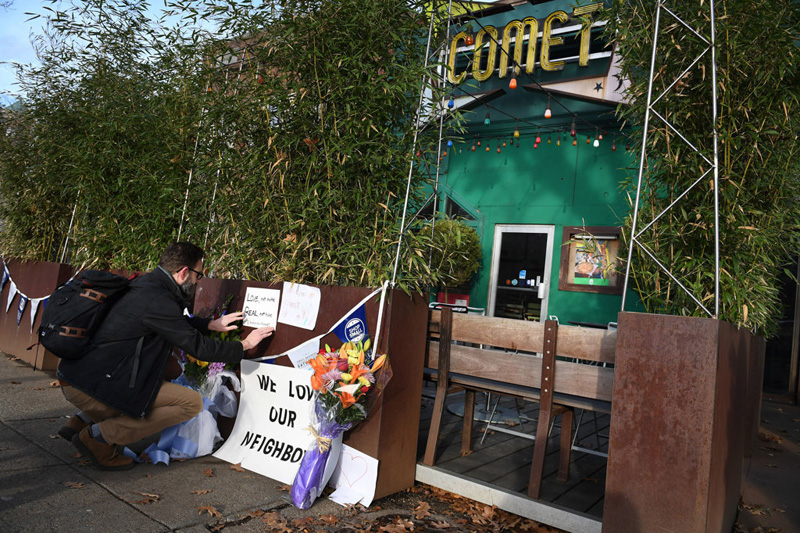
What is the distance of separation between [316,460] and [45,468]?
1.61 m

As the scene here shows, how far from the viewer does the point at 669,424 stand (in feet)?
8.78

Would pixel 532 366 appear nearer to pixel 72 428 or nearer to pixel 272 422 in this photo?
pixel 272 422

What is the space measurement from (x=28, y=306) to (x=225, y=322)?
14.5ft

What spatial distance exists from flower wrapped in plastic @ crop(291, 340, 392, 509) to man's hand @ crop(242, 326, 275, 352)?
2.06ft

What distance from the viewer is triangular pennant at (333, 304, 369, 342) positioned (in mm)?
→ 3439

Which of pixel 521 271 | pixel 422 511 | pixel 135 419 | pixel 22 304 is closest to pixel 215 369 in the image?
pixel 135 419

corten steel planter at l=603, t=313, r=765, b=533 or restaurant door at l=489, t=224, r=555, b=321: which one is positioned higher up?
restaurant door at l=489, t=224, r=555, b=321

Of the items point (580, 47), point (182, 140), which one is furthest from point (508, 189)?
point (182, 140)

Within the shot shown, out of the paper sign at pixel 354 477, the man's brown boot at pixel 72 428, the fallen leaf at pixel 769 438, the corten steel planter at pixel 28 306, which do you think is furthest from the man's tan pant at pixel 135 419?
the fallen leaf at pixel 769 438

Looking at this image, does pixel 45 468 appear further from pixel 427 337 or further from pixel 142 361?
pixel 427 337

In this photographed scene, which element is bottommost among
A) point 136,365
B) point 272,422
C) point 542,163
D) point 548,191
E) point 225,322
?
point 272,422

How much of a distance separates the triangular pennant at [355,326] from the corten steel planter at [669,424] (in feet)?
4.56

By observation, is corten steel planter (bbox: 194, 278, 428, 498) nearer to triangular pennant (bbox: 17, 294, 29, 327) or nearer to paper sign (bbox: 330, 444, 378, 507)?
paper sign (bbox: 330, 444, 378, 507)

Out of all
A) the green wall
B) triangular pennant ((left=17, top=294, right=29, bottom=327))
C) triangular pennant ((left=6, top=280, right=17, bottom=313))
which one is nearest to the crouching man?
triangular pennant ((left=17, top=294, right=29, bottom=327))
